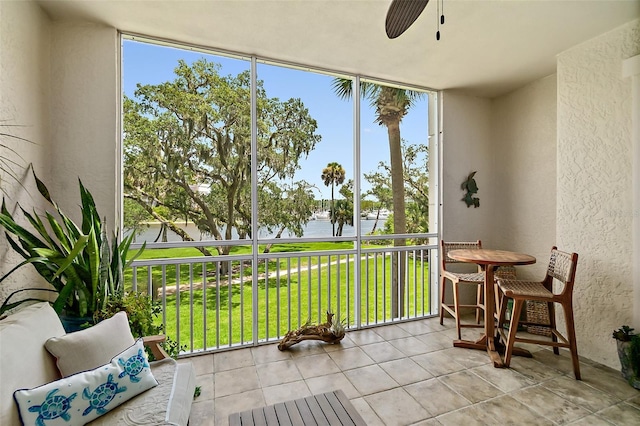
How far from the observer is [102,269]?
6.17ft

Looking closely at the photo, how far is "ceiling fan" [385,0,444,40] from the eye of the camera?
5.11 ft

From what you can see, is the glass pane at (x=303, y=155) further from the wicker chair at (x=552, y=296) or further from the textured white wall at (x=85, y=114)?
the wicker chair at (x=552, y=296)

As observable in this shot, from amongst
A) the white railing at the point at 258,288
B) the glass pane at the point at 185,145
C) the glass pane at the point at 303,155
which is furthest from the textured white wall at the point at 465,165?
the glass pane at the point at 185,145

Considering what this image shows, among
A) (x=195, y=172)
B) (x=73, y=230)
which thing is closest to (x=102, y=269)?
(x=73, y=230)

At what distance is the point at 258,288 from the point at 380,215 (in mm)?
1668

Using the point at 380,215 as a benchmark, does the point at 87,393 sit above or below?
below

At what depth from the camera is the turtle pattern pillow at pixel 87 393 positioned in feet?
3.73

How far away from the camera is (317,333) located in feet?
9.31

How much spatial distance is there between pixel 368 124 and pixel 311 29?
1343 mm

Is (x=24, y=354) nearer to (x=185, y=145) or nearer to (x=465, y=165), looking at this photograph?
(x=185, y=145)

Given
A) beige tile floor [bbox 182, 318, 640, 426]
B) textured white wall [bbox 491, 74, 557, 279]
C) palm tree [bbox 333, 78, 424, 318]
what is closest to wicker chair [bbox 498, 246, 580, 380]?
beige tile floor [bbox 182, 318, 640, 426]

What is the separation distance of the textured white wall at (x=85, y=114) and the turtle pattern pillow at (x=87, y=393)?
1.38m

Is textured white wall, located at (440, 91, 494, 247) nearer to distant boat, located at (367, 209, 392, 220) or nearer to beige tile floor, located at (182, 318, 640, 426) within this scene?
distant boat, located at (367, 209, 392, 220)

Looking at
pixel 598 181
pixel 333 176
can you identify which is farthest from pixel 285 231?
pixel 598 181
